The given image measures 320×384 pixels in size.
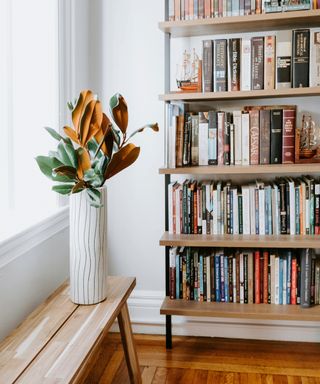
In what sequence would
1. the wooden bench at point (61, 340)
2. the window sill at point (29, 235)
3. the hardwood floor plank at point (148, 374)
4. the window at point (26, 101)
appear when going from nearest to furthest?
the wooden bench at point (61, 340)
the window sill at point (29, 235)
the window at point (26, 101)
the hardwood floor plank at point (148, 374)

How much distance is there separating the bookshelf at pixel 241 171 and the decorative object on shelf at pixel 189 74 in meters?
0.07

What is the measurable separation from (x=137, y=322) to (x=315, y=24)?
5.77ft

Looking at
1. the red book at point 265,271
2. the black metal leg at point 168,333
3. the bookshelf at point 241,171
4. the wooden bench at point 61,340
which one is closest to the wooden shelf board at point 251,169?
the bookshelf at point 241,171

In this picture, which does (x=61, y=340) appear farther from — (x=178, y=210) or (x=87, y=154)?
(x=178, y=210)

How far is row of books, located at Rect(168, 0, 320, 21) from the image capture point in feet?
7.46

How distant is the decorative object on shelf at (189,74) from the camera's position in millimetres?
2418

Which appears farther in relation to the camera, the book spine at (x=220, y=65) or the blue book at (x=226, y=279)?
the blue book at (x=226, y=279)

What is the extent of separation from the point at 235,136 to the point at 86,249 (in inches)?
38.3

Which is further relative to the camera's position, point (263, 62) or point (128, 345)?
point (263, 62)

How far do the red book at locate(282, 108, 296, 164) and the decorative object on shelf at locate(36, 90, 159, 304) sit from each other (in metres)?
0.83

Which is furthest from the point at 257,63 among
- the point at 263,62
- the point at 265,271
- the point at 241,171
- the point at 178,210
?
the point at 265,271

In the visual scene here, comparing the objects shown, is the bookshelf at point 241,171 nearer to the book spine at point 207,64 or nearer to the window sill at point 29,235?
the book spine at point 207,64

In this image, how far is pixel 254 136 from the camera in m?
2.37

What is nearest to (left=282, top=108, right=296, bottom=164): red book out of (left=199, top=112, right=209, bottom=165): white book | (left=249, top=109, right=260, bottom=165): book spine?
(left=249, top=109, right=260, bottom=165): book spine
